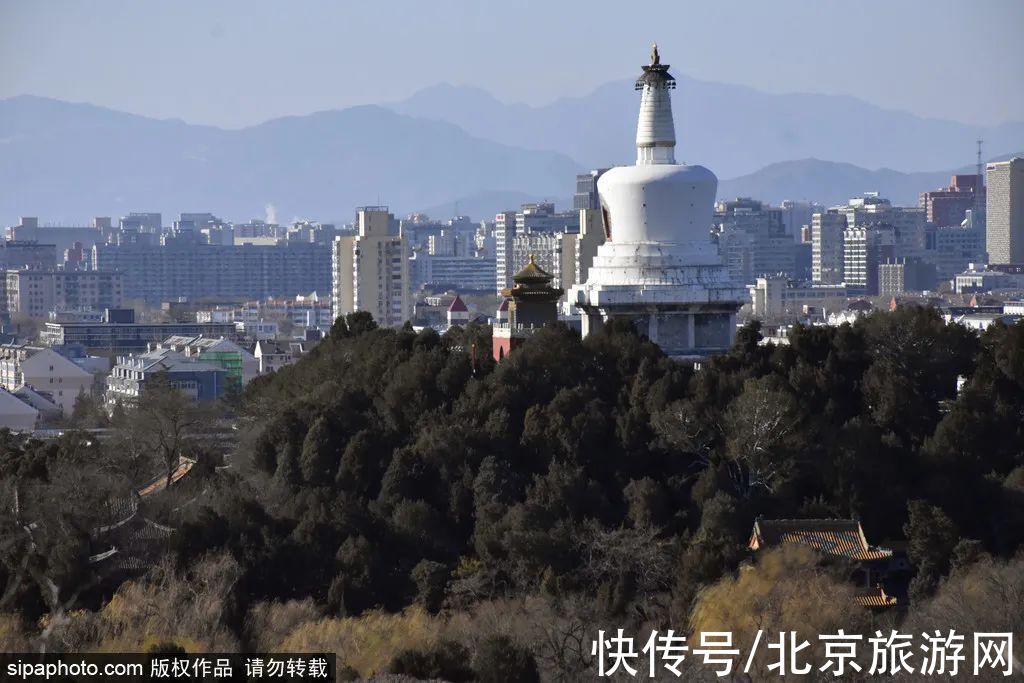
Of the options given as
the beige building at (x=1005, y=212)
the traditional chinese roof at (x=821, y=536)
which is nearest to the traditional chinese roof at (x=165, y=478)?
the traditional chinese roof at (x=821, y=536)

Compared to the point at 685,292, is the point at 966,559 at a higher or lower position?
lower

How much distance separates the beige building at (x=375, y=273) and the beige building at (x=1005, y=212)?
57628 mm

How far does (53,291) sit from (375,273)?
4103cm

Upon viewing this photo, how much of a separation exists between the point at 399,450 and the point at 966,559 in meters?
7.22

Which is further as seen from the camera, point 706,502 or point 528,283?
point 528,283

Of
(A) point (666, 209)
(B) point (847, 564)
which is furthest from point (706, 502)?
(A) point (666, 209)

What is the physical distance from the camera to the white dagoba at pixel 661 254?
38.7 m

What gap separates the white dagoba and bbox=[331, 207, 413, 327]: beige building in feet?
186

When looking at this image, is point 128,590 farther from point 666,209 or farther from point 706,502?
point 666,209

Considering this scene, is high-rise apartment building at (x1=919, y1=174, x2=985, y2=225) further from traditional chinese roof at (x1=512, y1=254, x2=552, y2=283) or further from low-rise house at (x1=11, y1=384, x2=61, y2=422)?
traditional chinese roof at (x1=512, y1=254, x2=552, y2=283)

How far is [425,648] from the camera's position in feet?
87.4

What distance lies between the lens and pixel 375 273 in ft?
319

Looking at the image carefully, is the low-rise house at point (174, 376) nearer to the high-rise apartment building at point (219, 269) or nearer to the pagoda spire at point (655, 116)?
the pagoda spire at point (655, 116)

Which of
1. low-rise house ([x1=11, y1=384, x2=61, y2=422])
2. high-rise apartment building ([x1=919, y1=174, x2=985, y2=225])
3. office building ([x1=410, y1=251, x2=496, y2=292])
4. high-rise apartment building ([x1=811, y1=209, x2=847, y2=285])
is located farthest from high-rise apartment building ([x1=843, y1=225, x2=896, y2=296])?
low-rise house ([x1=11, y1=384, x2=61, y2=422])
